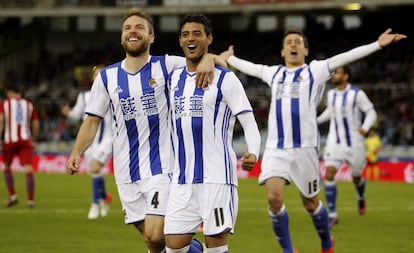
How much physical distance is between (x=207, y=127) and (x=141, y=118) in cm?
84

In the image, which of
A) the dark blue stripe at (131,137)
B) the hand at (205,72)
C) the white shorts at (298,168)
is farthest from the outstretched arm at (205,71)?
the white shorts at (298,168)

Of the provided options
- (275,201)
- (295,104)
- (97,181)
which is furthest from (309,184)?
(97,181)

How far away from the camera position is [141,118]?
881 cm

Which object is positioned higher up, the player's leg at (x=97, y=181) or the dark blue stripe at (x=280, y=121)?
the dark blue stripe at (x=280, y=121)

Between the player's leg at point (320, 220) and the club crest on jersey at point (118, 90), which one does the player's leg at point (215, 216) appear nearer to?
the club crest on jersey at point (118, 90)

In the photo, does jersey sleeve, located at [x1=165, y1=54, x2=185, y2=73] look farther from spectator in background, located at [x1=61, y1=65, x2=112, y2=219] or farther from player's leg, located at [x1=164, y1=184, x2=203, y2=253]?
spectator in background, located at [x1=61, y1=65, x2=112, y2=219]

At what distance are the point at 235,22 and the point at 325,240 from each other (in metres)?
38.1

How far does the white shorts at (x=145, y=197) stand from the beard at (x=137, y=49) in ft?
3.60

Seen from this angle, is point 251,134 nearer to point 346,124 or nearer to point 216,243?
point 216,243

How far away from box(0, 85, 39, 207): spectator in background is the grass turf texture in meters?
0.59

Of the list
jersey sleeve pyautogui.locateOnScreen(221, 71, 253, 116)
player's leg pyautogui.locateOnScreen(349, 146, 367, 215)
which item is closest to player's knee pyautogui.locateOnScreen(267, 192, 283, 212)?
jersey sleeve pyautogui.locateOnScreen(221, 71, 253, 116)

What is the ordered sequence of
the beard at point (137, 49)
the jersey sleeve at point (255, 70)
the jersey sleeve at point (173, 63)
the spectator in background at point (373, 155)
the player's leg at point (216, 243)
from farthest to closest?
the spectator in background at point (373, 155), the jersey sleeve at point (255, 70), the jersey sleeve at point (173, 63), the beard at point (137, 49), the player's leg at point (216, 243)

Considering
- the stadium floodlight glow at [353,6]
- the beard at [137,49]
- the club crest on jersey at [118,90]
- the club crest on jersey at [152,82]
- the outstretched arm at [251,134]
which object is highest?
the stadium floodlight glow at [353,6]

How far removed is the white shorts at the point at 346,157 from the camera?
56.1 feet
